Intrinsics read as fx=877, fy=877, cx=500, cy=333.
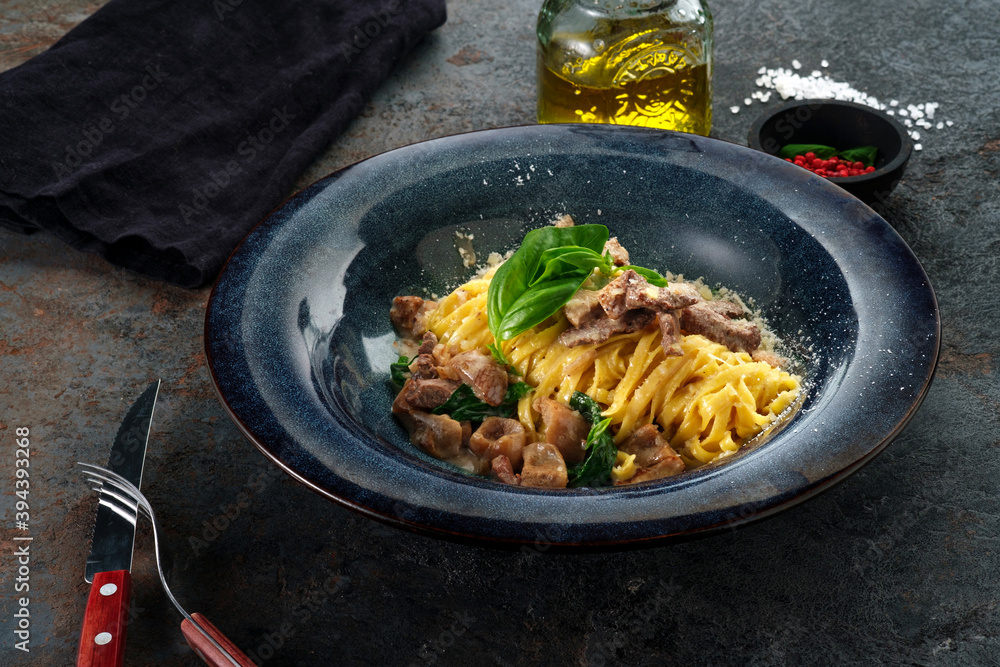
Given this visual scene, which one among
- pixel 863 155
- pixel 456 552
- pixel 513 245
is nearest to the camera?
pixel 456 552

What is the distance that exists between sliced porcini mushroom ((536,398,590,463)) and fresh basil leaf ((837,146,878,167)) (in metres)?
1.62

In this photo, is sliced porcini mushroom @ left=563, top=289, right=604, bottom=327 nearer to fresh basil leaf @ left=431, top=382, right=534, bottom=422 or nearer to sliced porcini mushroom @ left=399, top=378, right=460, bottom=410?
fresh basil leaf @ left=431, top=382, right=534, bottom=422

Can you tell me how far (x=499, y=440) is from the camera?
236cm

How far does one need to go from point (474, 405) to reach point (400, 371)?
10.9 inches

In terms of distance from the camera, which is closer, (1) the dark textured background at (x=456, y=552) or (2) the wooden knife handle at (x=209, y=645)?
(2) the wooden knife handle at (x=209, y=645)

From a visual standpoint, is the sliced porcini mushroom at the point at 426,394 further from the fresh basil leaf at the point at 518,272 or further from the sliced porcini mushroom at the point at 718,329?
the sliced porcini mushroom at the point at 718,329

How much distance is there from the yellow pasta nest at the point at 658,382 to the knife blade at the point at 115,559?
2.99ft

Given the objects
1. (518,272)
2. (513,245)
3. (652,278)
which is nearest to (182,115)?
(513,245)

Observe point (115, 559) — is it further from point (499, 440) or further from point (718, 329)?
point (718, 329)

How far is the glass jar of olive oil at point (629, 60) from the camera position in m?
3.04

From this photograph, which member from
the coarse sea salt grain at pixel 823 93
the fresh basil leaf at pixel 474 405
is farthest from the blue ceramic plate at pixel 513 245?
the coarse sea salt grain at pixel 823 93

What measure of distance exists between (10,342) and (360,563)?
1617 mm

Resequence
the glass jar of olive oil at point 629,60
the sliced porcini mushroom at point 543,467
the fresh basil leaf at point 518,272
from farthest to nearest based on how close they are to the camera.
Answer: the glass jar of olive oil at point 629,60 → the fresh basil leaf at point 518,272 → the sliced porcini mushroom at point 543,467

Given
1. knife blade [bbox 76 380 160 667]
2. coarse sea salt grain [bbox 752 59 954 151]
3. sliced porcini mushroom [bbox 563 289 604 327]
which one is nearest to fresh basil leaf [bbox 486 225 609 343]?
sliced porcini mushroom [bbox 563 289 604 327]
